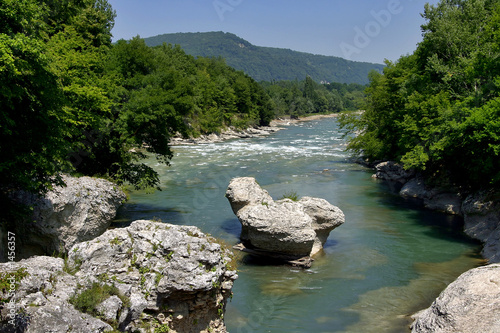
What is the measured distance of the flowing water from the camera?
14.0 metres

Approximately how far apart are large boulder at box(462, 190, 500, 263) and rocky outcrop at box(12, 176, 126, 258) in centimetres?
1693

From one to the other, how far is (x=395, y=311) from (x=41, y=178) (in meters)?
12.4

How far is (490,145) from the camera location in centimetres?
2019

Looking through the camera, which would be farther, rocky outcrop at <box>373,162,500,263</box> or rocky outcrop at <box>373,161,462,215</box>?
rocky outcrop at <box>373,161,462,215</box>

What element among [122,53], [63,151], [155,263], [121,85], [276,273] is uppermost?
[122,53]

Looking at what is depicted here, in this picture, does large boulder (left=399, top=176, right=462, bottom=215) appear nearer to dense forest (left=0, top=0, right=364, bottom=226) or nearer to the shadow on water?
the shadow on water

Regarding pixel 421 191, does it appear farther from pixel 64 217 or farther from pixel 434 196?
pixel 64 217

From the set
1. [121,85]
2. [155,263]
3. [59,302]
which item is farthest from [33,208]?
[121,85]

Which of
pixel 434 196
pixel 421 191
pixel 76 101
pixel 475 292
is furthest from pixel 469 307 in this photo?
pixel 421 191

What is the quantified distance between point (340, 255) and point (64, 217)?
1192cm

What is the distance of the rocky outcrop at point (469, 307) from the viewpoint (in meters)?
10.5

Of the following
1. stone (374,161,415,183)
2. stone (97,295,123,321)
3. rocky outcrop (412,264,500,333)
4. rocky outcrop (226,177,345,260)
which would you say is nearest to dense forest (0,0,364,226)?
stone (97,295,123,321)

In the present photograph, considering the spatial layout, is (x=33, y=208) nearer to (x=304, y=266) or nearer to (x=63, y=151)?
(x=63, y=151)

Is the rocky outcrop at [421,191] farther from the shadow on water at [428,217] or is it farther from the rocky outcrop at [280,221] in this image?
the rocky outcrop at [280,221]
